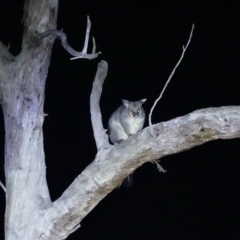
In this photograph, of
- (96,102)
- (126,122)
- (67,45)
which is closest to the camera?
(67,45)

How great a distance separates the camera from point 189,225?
19.3 feet

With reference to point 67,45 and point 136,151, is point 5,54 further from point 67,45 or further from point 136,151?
point 136,151

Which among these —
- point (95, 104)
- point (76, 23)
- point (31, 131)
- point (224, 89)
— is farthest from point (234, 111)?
point (76, 23)

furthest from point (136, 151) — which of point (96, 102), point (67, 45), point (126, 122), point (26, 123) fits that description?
point (126, 122)

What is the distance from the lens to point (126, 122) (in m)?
4.69

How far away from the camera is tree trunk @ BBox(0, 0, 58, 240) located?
3945 mm

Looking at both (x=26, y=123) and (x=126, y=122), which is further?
(x=126, y=122)

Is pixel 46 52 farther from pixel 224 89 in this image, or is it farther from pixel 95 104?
pixel 224 89

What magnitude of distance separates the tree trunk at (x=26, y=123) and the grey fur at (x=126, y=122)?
2.74ft

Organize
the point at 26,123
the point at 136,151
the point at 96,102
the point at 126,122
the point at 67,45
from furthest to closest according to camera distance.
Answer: the point at 126,122
the point at 26,123
the point at 96,102
the point at 67,45
the point at 136,151

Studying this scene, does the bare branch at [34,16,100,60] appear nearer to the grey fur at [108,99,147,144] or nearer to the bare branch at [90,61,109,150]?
the bare branch at [90,61,109,150]

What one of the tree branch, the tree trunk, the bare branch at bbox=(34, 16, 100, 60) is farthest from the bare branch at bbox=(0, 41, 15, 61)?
the tree branch

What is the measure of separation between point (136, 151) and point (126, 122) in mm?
1248

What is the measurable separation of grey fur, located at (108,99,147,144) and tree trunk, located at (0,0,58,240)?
84 cm
